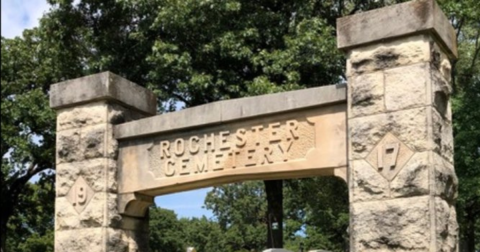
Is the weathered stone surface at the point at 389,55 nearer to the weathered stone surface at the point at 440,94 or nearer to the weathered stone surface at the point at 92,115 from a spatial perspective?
the weathered stone surface at the point at 440,94

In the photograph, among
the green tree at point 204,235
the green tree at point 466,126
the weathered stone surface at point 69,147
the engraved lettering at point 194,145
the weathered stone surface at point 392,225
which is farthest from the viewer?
the green tree at point 204,235

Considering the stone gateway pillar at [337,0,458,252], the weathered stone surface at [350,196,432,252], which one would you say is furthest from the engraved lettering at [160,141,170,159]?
the weathered stone surface at [350,196,432,252]

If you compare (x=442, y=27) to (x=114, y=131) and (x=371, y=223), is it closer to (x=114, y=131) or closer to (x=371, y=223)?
(x=371, y=223)

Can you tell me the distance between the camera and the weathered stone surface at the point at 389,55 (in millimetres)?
5332

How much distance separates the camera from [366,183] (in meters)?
5.40

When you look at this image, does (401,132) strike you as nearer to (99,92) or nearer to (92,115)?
(99,92)

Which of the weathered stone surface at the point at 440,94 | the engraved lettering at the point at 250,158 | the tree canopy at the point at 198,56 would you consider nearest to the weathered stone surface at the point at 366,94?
the weathered stone surface at the point at 440,94

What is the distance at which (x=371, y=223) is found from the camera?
209 inches

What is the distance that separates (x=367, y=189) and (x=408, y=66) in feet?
3.34

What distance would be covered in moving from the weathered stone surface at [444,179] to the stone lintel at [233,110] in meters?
0.96

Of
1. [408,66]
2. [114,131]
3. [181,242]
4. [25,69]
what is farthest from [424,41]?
[181,242]

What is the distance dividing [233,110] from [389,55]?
1.58 m

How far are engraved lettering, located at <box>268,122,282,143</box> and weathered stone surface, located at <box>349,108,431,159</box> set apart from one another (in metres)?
0.77

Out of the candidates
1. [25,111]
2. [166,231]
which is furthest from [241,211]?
[25,111]
